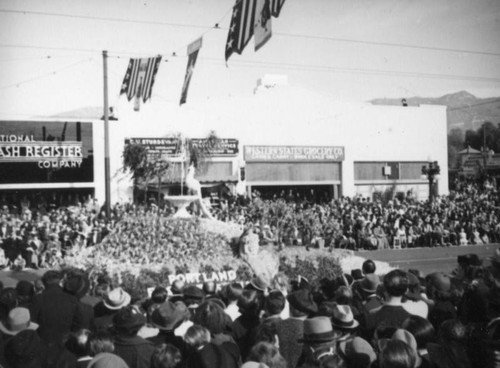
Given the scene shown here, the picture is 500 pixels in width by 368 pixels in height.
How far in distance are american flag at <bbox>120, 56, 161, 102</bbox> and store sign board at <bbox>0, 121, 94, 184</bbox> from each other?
9237 millimetres

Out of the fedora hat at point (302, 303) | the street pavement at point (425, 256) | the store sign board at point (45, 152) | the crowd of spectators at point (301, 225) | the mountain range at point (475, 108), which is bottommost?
the street pavement at point (425, 256)

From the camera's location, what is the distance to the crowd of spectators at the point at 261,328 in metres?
3.76

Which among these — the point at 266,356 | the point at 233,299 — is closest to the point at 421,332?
the point at 266,356

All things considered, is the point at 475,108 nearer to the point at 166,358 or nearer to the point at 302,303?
the point at 302,303

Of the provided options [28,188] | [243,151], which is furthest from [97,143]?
[243,151]

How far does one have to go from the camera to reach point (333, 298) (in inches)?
243

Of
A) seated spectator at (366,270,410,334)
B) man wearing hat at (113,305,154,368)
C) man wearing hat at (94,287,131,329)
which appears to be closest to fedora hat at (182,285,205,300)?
man wearing hat at (94,287,131,329)

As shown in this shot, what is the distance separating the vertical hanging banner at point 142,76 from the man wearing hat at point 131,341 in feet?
55.5

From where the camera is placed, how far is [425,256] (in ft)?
70.8

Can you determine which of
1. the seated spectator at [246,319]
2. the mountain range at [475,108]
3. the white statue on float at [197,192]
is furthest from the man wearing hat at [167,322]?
the mountain range at [475,108]

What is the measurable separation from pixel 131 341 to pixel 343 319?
71.0 inches

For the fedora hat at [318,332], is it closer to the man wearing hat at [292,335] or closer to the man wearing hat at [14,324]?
the man wearing hat at [292,335]

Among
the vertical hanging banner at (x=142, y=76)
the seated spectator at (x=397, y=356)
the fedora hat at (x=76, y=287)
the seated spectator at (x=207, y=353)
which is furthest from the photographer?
the vertical hanging banner at (x=142, y=76)

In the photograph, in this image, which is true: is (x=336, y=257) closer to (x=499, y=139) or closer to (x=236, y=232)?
(x=236, y=232)
